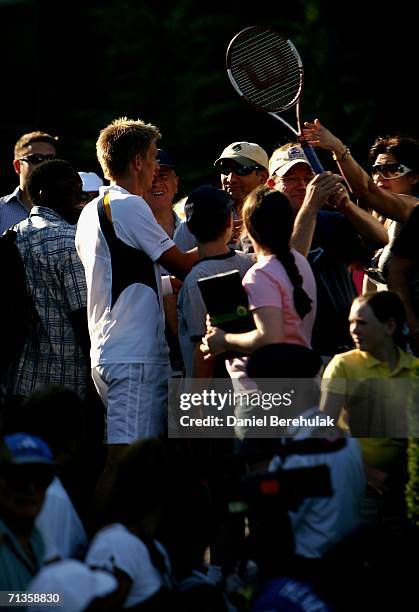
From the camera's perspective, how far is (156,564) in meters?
4.43

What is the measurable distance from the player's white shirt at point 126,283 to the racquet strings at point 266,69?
838 millimetres

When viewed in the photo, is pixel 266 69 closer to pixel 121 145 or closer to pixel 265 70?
pixel 265 70

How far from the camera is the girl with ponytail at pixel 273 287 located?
5168 millimetres

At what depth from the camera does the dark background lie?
18.5 metres

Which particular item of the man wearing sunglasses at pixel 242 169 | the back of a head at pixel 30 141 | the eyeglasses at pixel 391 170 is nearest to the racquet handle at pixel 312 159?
the eyeglasses at pixel 391 170

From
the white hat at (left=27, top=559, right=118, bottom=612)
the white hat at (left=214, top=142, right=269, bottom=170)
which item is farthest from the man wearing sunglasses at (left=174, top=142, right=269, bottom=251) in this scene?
the white hat at (left=27, top=559, right=118, bottom=612)

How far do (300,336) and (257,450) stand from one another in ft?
1.74

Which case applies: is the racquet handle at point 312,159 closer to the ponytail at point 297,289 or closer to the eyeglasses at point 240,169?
the ponytail at point 297,289

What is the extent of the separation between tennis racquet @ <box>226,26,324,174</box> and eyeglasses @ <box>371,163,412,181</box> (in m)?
0.75

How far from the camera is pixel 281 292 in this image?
5.22 metres

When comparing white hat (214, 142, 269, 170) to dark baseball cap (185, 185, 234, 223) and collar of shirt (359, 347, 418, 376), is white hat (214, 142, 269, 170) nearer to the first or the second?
dark baseball cap (185, 185, 234, 223)

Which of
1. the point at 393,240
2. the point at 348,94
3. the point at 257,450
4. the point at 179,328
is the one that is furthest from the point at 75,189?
the point at 348,94

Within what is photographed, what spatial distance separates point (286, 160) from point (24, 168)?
2160 millimetres

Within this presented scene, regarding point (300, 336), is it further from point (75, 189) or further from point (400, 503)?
point (75, 189)
